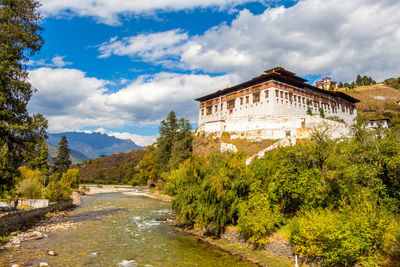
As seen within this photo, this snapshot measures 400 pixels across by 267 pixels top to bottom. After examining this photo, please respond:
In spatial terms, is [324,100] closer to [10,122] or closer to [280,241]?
[280,241]

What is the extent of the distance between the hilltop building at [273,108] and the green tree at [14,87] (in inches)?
1808

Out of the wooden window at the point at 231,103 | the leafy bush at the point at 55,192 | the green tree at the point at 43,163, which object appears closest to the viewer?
the leafy bush at the point at 55,192

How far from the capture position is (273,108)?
6047 centimetres

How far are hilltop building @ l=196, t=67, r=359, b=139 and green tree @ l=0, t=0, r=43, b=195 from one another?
4593 centimetres

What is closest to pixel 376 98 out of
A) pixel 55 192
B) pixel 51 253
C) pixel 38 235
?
pixel 55 192

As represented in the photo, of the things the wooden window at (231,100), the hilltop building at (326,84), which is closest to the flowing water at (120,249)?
the wooden window at (231,100)

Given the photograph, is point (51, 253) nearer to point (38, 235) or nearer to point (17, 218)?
point (38, 235)

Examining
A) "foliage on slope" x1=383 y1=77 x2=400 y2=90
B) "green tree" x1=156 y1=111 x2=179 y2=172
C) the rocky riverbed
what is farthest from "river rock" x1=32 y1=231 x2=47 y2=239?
"foliage on slope" x1=383 y1=77 x2=400 y2=90

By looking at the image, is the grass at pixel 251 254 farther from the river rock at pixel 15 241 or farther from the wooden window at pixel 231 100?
the wooden window at pixel 231 100

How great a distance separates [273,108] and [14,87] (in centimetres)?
5313

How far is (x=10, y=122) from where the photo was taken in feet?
68.1

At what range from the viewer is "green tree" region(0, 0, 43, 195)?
2041cm

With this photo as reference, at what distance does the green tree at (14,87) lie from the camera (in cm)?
2041

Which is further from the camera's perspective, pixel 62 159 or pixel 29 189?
pixel 62 159
